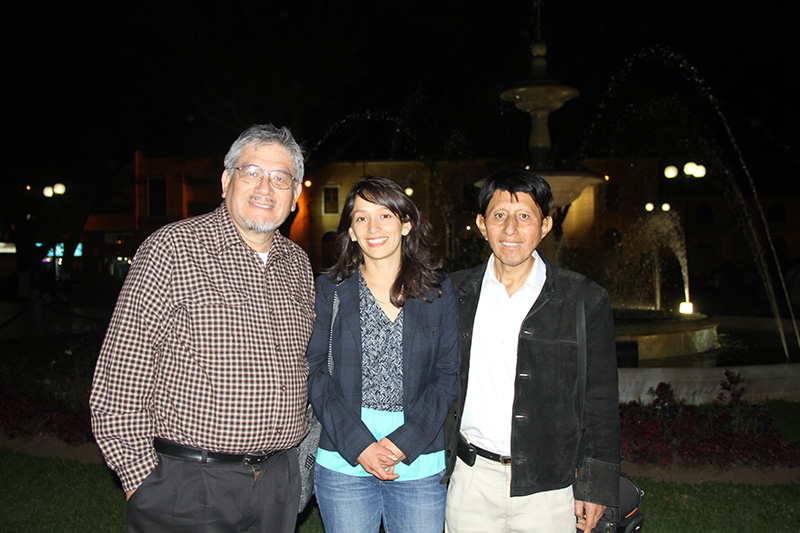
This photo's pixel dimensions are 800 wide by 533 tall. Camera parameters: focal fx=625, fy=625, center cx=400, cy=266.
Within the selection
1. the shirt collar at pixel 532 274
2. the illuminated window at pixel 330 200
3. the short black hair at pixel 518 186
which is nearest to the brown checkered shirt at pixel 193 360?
the shirt collar at pixel 532 274

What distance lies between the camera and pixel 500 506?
288 cm

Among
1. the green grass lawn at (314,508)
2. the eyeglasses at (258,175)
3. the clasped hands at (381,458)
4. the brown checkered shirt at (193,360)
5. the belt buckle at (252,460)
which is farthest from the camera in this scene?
the green grass lawn at (314,508)

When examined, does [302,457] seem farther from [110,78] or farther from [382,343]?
[110,78]

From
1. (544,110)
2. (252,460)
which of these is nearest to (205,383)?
(252,460)

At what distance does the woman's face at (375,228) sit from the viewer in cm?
308

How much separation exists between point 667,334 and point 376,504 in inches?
340

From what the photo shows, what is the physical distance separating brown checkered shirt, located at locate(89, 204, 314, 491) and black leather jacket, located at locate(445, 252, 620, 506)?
3.43 ft

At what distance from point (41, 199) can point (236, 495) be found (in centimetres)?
3907

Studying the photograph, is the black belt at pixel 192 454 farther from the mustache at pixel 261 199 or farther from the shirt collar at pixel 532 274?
the shirt collar at pixel 532 274

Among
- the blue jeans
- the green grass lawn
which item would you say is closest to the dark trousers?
the blue jeans

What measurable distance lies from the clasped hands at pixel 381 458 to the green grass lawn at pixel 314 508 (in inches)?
83.4

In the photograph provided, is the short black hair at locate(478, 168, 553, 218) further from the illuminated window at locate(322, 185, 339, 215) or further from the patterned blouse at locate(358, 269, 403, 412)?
the illuminated window at locate(322, 185, 339, 215)

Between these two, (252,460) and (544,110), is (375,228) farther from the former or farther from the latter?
(544,110)

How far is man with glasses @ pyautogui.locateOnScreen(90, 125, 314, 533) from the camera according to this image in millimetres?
2602
